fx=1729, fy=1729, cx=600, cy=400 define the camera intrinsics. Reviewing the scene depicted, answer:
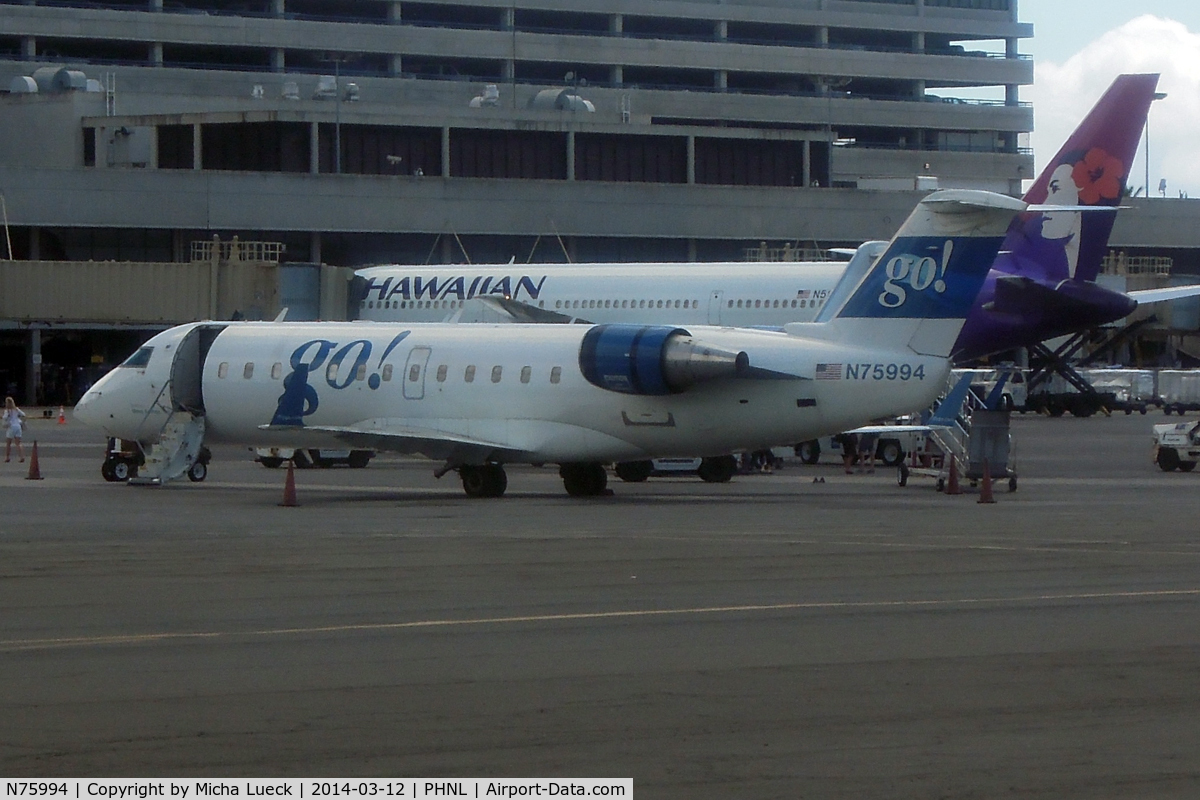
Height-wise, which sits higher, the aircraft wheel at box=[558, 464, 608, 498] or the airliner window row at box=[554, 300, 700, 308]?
the airliner window row at box=[554, 300, 700, 308]

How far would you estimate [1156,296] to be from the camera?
179 feet

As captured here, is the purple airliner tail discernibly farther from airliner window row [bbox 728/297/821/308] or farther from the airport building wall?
the airport building wall

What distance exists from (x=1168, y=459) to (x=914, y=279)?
512 inches

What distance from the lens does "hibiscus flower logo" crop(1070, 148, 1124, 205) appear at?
43875mm

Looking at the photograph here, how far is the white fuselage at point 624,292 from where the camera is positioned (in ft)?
147

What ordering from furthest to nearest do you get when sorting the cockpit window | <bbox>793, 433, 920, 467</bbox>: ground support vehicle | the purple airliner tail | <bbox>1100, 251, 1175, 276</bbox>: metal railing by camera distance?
<bbox>1100, 251, 1175, 276</bbox>: metal railing < the purple airliner tail < <bbox>793, 433, 920, 467</bbox>: ground support vehicle < the cockpit window

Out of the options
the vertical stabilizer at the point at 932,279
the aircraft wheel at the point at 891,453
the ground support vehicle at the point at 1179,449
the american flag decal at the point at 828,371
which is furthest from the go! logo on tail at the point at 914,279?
the aircraft wheel at the point at 891,453

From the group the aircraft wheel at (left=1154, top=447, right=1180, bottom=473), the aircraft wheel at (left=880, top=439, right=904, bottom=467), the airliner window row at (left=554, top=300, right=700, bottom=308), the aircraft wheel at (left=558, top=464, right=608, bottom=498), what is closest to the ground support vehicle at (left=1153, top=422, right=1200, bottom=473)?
the aircraft wheel at (left=1154, top=447, right=1180, bottom=473)

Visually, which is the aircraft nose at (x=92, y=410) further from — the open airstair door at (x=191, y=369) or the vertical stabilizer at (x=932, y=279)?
the vertical stabilizer at (x=932, y=279)

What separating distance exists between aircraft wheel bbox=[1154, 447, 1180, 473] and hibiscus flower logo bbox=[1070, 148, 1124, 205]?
27.8 ft

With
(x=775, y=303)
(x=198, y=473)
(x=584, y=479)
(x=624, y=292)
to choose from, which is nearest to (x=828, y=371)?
(x=584, y=479)

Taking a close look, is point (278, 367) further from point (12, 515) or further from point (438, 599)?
point (438, 599)
